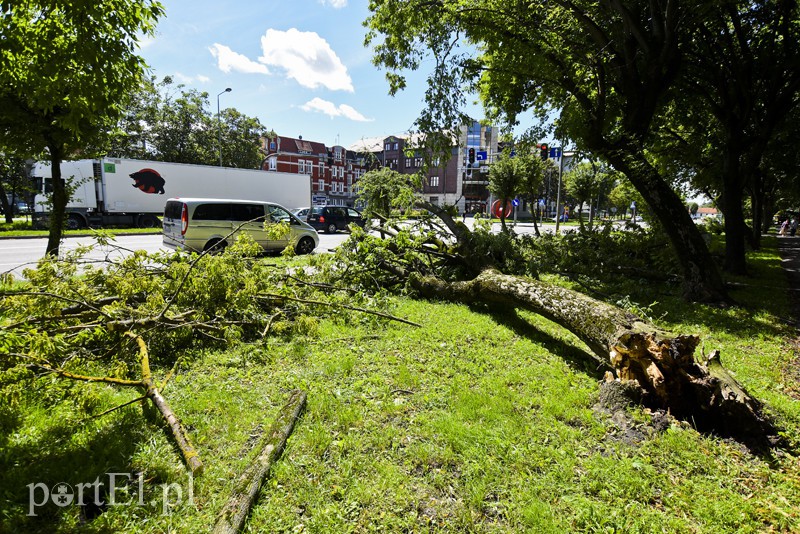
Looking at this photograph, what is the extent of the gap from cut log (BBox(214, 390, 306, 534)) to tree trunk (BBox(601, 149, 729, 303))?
7633mm

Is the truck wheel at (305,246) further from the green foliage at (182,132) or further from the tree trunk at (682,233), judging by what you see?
the green foliage at (182,132)

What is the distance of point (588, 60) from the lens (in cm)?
821

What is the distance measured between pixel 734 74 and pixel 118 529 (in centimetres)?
1418

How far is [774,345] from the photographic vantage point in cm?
500

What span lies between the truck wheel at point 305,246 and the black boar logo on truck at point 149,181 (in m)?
13.2

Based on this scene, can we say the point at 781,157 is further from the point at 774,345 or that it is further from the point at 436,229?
the point at 436,229

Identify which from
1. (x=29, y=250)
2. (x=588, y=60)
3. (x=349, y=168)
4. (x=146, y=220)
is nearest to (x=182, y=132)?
(x=146, y=220)

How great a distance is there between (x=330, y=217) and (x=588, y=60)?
57.3 feet

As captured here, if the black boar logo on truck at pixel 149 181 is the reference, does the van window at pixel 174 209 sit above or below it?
below

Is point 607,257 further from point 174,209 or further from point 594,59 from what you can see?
point 174,209

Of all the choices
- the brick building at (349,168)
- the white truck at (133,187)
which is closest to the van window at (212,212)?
the white truck at (133,187)

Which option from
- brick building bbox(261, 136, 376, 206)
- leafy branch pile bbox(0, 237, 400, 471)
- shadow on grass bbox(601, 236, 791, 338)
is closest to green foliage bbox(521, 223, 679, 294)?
shadow on grass bbox(601, 236, 791, 338)

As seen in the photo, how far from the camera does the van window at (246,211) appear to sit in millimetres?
11523

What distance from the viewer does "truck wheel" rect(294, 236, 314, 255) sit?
45.0 ft
